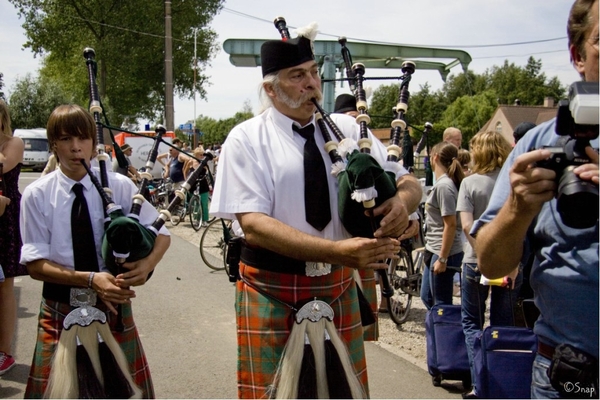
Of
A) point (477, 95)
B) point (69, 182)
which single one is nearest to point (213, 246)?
point (69, 182)

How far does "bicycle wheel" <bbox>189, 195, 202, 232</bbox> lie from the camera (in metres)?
11.7

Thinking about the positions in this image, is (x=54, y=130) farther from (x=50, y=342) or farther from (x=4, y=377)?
(x=4, y=377)

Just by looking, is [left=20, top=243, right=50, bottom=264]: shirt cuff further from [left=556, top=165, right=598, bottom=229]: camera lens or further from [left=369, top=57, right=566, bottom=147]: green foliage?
[left=369, top=57, right=566, bottom=147]: green foliage

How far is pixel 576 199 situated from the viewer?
4.26 feet

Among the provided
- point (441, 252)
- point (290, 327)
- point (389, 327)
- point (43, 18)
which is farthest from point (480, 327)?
point (43, 18)

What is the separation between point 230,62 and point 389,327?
4.37 m

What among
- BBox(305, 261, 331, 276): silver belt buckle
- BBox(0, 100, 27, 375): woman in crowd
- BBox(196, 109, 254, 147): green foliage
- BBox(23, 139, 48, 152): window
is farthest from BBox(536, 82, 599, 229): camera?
BBox(196, 109, 254, 147): green foliage

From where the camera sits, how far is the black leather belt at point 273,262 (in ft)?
7.19

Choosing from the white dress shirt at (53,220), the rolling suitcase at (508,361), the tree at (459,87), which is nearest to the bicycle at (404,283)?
the rolling suitcase at (508,361)

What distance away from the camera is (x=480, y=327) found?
12.6 ft

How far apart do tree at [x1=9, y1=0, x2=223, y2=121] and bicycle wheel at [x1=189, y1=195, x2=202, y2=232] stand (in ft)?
47.9

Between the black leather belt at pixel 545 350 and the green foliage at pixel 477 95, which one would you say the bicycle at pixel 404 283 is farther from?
the green foliage at pixel 477 95

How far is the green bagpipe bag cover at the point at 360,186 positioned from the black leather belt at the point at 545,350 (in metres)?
0.60

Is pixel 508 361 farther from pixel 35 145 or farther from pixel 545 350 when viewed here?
pixel 35 145
